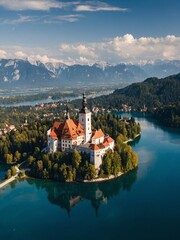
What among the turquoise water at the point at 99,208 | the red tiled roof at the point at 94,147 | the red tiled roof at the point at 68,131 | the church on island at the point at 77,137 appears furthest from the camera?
the red tiled roof at the point at 68,131

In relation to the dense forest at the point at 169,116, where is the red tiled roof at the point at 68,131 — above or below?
above

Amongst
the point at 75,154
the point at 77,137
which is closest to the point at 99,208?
the point at 75,154

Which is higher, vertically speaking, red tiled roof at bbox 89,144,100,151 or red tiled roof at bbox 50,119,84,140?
red tiled roof at bbox 50,119,84,140

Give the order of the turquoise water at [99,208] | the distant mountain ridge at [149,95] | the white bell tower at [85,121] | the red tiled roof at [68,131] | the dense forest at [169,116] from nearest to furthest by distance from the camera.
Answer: the turquoise water at [99,208] < the red tiled roof at [68,131] < the white bell tower at [85,121] < the dense forest at [169,116] < the distant mountain ridge at [149,95]

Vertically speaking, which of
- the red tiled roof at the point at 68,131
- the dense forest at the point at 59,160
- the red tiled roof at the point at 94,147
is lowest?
the dense forest at the point at 59,160

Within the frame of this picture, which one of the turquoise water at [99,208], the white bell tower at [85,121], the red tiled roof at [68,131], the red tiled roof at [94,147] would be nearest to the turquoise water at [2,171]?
the turquoise water at [99,208]

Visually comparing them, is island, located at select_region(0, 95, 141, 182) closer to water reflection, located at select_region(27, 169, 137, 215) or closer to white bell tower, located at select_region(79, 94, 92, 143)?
white bell tower, located at select_region(79, 94, 92, 143)

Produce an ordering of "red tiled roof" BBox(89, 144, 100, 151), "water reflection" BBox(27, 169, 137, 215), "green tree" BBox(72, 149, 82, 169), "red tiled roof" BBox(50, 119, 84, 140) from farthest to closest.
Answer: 1. "red tiled roof" BBox(50, 119, 84, 140)
2. "green tree" BBox(72, 149, 82, 169)
3. "red tiled roof" BBox(89, 144, 100, 151)
4. "water reflection" BBox(27, 169, 137, 215)

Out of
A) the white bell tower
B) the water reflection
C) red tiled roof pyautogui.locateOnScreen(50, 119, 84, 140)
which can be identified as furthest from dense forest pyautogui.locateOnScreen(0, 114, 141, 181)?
the white bell tower

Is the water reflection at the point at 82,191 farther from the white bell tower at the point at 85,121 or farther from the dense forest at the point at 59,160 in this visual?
the white bell tower at the point at 85,121

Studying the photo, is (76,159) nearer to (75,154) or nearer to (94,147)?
(75,154)
